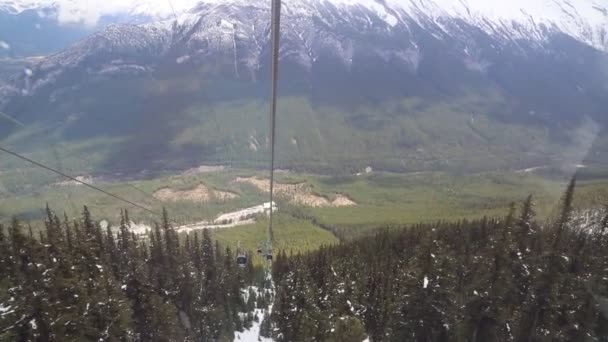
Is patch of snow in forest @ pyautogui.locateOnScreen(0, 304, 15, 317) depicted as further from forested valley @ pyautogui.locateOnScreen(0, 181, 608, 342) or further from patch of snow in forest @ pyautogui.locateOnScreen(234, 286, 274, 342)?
patch of snow in forest @ pyautogui.locateOnScreen(234, 286, 274, 342)

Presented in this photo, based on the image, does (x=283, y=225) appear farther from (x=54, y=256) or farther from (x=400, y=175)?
(x=54, y=256)

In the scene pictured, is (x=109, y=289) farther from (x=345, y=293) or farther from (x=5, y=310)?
(x=345, y=293)

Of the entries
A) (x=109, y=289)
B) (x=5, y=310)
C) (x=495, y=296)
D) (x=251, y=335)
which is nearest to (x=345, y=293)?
(x=495, y=296)

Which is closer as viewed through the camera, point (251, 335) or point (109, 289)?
point (109, 289)

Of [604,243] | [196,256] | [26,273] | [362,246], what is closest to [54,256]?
[26,273]

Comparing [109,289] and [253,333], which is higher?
[109,289]

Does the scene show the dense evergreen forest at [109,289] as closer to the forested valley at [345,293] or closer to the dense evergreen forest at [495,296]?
the forested valley at [345,293]

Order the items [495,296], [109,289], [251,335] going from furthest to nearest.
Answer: [251,335] → [495,296] → [109,289]
